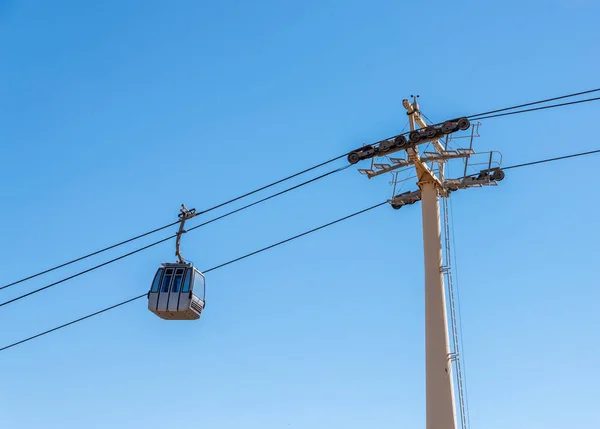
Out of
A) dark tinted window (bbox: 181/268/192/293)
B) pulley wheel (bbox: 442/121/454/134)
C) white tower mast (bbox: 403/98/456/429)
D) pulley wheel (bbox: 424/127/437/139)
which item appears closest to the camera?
pulley wheel (bbox: 442/121/454/134)

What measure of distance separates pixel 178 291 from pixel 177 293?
6 cm

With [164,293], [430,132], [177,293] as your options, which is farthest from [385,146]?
[164,293]

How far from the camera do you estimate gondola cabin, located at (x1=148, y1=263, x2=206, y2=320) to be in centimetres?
2352

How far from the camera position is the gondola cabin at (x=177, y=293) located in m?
23.5

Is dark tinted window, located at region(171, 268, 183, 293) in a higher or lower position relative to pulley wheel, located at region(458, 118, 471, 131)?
lower

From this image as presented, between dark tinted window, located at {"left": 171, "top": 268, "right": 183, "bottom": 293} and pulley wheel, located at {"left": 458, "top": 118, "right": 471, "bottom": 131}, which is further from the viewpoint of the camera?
dark tinted window, located at {"left": 171, "top": 268, "right": 183, "bottom": 293}

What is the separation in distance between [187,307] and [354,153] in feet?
20.5

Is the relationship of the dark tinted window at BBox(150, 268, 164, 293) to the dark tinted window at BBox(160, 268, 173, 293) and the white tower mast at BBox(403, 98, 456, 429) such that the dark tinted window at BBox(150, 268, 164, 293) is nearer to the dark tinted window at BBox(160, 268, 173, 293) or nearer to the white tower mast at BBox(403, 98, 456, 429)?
the dark tinted window at BBox(160, 268, 173, 293)

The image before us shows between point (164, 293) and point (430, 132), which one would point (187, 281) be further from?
point (430, 132)

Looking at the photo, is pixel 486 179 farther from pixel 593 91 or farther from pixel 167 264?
pixel 167 264

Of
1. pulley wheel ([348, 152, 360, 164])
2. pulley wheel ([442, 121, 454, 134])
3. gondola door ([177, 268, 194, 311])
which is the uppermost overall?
pulley wheel ([348, 152, 360, 164])

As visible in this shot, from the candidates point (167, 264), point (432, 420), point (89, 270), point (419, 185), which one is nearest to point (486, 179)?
point (419, 185)

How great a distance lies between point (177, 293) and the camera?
77.4 ft

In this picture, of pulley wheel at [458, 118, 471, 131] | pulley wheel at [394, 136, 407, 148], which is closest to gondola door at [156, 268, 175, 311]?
pulley wheel at [394, 136, 407, 148]
